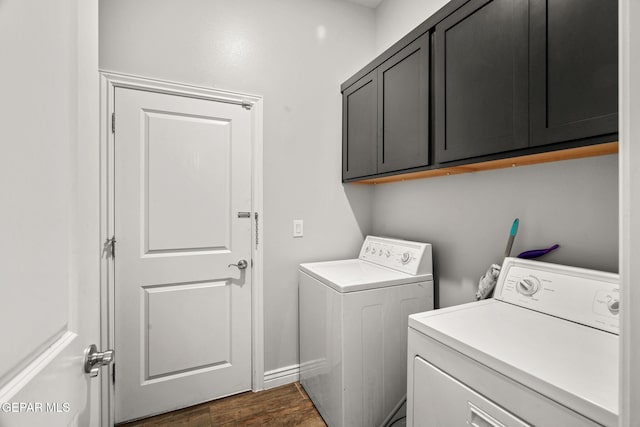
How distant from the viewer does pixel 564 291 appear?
3.75ft

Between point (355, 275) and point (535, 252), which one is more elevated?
point (535, 252)

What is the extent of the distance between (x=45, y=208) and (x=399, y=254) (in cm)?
173

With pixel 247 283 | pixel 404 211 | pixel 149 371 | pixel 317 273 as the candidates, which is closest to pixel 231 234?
pixel 247 283

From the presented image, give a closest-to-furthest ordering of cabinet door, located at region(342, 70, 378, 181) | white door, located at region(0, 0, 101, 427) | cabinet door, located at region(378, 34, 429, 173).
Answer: white door, located at region(0, 0, 101, 427)
cabinet door, located at region(378, 34, 429, 173)
cabinet door, located at region(342, 70, 378, 181)

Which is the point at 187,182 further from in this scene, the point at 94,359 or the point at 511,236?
the point at 511,236

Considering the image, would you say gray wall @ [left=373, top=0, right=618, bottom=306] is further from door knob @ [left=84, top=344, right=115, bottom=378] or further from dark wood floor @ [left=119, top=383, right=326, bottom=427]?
door knob @ [left=84, top=344, right=115, bottom=378]

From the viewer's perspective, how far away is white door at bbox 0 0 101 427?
0.39m

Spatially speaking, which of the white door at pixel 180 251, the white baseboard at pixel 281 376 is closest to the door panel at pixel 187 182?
the white door at pixel 180 251

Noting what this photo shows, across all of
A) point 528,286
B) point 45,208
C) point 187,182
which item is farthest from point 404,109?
point 45,208

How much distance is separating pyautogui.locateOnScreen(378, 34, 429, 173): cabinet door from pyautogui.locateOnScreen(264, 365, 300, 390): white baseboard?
158 cm

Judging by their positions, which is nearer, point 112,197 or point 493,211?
point 493,211

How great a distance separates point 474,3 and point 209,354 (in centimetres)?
237

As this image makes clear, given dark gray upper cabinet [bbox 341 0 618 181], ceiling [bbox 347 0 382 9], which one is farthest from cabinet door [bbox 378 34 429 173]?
ceiling [bbox 347 0 382 9]

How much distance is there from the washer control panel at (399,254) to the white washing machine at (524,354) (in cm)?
44
